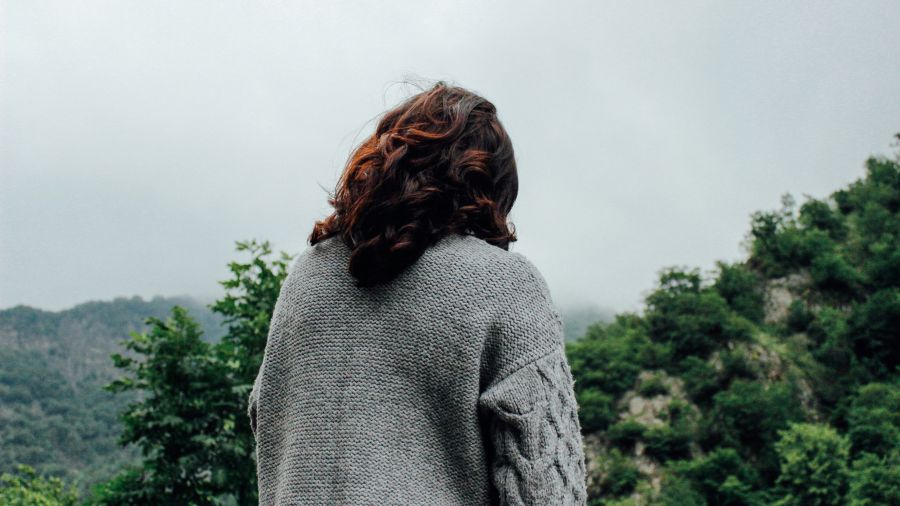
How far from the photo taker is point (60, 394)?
2794cm

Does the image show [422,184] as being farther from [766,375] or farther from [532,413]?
[766,375]

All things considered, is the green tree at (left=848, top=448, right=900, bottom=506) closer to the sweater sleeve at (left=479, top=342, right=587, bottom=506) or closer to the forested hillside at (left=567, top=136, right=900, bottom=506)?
the forested hillside at (left=567, top=136, right=900, bottom=506)

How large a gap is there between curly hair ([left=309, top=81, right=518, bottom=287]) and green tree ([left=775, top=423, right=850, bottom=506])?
16.4 m

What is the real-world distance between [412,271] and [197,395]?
7.25m

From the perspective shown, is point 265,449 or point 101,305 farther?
point 101,305

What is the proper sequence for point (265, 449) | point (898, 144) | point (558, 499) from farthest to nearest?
point (898, 144) < point (265, 449) < point (558, 499)

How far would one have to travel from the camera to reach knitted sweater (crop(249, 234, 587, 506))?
1385mm

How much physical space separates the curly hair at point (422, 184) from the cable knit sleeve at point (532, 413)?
0.16 m

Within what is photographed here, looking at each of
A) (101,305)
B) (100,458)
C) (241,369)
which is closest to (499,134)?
(241,369)

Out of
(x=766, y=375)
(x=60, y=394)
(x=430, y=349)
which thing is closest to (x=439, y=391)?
(x=430, y=349)

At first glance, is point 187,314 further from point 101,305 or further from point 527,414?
point 101,305

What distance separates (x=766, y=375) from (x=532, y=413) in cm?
2250

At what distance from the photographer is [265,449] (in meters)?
1.56

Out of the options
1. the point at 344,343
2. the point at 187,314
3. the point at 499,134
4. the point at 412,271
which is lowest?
the point at 344,343
